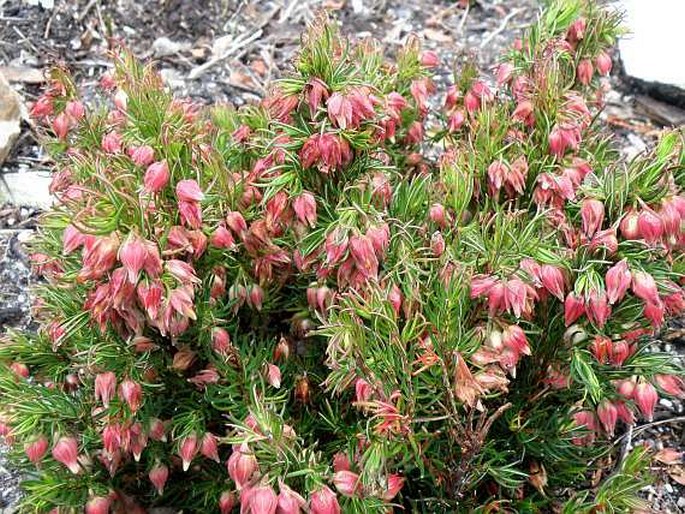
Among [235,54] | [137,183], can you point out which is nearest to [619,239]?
[137,183]

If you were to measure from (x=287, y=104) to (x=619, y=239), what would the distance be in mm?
816

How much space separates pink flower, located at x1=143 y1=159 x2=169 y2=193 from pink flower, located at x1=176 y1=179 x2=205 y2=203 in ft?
0.12

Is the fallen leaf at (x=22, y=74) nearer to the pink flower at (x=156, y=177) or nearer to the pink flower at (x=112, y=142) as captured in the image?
the pink flower at (x=112, y=142)

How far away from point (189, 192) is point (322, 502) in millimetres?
714

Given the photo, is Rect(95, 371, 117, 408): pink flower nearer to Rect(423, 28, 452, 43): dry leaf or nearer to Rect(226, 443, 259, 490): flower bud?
Rect(226, 443, 259, 490): flower bud

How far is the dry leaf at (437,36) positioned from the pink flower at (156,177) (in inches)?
130

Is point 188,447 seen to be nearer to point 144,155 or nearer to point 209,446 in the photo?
point 209,446

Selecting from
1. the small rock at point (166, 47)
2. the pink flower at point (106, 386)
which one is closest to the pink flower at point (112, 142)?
the pink flower at point (106, 386)

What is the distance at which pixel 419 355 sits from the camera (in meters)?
2.00

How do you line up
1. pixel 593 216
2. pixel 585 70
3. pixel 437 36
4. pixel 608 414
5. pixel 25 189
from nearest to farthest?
pixel 593 216 < pixel 608 414 < pixel 585 70 < pixel 25 189 < pixel 437 36

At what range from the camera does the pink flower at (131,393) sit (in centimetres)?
205

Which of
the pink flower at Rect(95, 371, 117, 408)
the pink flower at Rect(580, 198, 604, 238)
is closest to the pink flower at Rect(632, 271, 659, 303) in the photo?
the pink flower at Rect(580, 198, 604, 238)

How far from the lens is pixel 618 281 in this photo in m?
1.89

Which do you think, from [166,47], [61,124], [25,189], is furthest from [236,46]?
[61,124]
